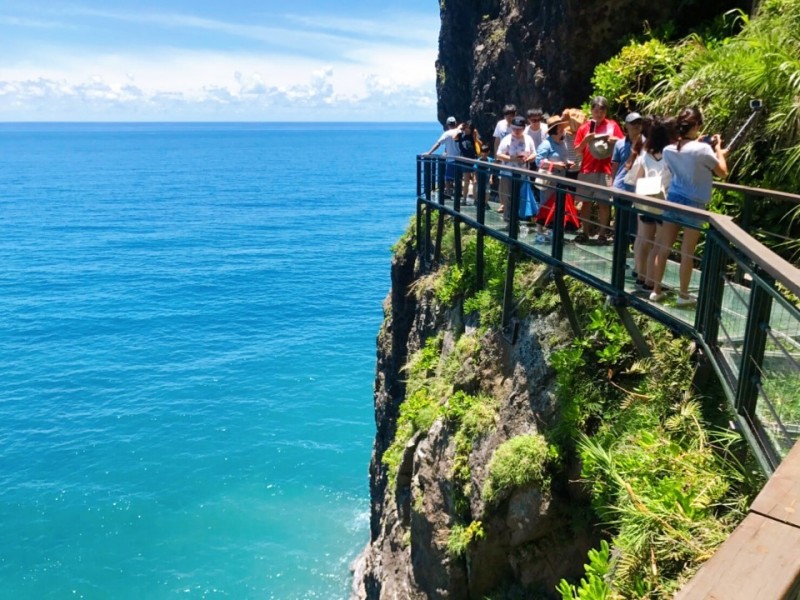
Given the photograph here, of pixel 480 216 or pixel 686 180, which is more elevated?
pixel 686 180

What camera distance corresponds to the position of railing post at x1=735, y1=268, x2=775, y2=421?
4367mm

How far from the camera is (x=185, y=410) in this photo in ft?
99.3

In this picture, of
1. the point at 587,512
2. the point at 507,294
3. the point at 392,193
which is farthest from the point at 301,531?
the point at 392,193

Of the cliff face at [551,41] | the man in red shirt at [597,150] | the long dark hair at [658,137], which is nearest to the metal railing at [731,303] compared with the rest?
the man in red shirt at [597,150]

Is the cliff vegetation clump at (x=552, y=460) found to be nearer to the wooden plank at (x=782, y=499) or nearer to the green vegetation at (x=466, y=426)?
the green vegetation at (x=466, y=426)

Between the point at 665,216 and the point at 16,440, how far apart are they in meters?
29.0

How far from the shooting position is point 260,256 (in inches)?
2210

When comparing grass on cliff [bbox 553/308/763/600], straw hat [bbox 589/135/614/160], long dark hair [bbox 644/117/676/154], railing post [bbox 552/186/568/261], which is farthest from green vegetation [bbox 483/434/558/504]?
straw hat [bbox 589/135/614/160]

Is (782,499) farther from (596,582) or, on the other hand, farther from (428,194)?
(428,194)

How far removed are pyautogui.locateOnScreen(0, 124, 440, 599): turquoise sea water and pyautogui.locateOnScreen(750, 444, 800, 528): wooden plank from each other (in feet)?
68.9

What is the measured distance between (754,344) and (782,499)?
2904mm

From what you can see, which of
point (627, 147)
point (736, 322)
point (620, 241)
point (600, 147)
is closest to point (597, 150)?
point (600, 147)

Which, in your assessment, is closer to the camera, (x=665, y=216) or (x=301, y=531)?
(x=665, y=216)

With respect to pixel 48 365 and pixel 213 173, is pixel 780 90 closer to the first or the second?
pixel 48 365
